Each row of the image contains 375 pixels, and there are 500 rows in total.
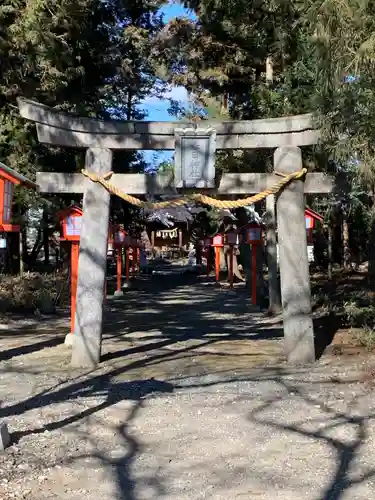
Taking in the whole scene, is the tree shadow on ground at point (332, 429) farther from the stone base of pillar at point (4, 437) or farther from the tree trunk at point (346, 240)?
the tree trunk at point (346, 240)

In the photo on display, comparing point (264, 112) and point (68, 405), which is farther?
point (264, 112)

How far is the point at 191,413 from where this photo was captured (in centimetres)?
606

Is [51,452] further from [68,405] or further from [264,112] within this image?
[264,112]

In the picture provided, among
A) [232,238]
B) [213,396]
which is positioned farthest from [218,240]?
[213,396]

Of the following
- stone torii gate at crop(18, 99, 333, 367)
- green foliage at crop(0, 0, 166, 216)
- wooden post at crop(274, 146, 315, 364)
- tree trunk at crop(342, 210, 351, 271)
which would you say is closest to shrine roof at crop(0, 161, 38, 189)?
stone torii gate at crop(18, 99, 333, 367)

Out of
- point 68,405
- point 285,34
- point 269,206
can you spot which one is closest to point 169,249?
point 269,206

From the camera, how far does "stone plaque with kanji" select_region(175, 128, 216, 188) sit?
27.3 ft

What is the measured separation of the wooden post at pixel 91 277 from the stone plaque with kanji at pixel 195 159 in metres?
1.08

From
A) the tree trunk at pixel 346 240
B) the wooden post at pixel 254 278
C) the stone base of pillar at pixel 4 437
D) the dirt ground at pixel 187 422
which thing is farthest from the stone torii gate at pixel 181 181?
the tree trunk at pixel 346 240

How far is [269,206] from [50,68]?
5766 millimetres

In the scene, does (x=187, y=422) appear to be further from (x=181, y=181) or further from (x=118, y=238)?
(x=118, y=238)

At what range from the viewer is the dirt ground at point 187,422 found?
4.30 metres

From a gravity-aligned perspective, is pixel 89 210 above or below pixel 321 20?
below

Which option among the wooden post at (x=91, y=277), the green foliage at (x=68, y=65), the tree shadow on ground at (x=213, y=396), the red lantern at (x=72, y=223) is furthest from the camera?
the red lantern at (x=72, y=223)
